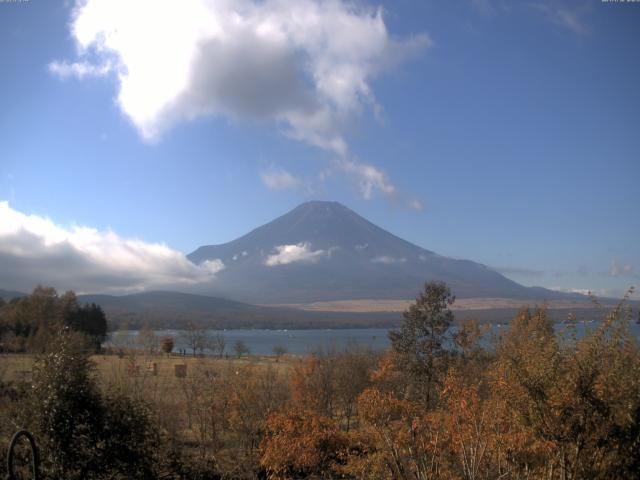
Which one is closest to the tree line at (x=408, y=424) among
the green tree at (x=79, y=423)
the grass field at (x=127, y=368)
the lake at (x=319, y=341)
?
the green tree at (x=79, y=423)

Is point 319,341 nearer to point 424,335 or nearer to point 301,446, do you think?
point 424,335

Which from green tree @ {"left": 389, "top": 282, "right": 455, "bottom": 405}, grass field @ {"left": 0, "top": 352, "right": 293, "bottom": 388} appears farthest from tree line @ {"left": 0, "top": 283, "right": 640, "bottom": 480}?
green tree @ {"left": 389, "top": 282, "right": 455, "bottom": 405}

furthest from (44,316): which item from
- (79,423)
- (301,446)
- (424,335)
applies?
(79,423)

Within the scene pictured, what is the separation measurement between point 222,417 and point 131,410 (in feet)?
23.4

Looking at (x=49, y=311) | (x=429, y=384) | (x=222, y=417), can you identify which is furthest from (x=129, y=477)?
(x=49, y=311)

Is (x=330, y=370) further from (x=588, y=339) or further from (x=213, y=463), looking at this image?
(x=588, y=339)

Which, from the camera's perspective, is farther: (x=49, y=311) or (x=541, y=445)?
(x=49, y=311)

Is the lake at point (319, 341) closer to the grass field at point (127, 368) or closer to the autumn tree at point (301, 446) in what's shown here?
the grass field at point (127, 368)

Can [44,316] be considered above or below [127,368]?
above

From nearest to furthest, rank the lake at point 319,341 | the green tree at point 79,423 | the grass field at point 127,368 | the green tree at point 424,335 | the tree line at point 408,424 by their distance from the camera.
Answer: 1. the tree line at point 408,424
2. the green tree at point 79,423
3. the grass field at point 127,368
4. the lake at point 319,341
5. the green tree at point 424,335

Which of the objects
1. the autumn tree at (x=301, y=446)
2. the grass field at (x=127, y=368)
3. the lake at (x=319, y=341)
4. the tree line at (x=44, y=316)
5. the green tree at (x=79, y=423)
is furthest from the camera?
the tree line at (x=44, y=316)

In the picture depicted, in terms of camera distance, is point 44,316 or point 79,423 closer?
point 79,423

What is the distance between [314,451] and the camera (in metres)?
15.3

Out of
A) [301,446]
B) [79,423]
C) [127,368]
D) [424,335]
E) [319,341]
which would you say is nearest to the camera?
[79,423]
